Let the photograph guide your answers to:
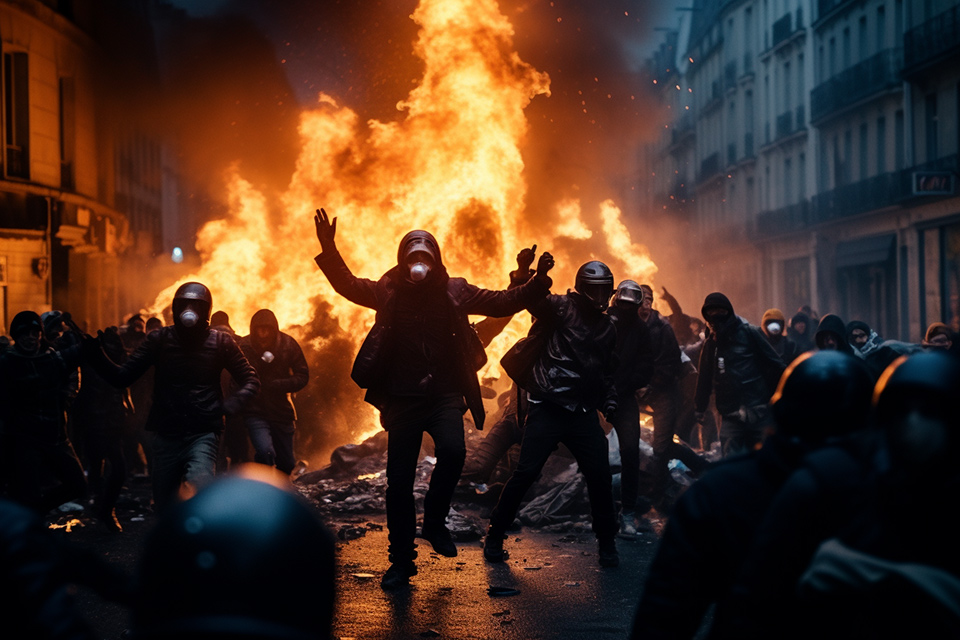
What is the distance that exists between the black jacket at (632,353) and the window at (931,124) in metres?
22.5

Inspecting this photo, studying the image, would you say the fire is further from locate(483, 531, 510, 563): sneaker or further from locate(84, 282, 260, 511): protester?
locate(84, 282, 260, 511): protester

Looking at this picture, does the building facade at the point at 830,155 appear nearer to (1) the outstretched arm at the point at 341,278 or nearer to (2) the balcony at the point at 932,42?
(2) the balcony at the point at 932,42

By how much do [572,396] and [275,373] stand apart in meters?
3.11

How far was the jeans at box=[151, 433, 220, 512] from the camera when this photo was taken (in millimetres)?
6348

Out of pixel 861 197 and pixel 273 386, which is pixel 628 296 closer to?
pixel 273 386

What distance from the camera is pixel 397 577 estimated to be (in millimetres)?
6250


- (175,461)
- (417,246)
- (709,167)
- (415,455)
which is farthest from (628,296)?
(709,167)

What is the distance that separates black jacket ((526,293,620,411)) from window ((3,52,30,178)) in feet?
56.7

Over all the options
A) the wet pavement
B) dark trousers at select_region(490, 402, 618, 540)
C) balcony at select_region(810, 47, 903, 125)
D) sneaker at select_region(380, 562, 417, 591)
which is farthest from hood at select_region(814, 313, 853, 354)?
balcony at select_region(810, 47, 903, 125)

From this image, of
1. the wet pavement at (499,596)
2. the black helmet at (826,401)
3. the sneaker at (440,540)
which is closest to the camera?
the black helmet at (826,401)

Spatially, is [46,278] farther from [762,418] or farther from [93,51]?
[762,418]

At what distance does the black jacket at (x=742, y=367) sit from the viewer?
8398 millimetres

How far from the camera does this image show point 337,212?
18047 millimetres

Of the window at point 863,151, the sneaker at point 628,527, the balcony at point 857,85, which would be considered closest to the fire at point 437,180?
the sneaker at point 628,527
